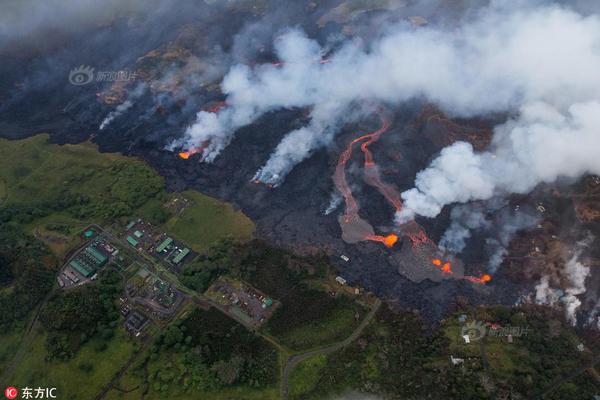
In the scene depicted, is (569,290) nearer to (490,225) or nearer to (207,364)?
(490,225)

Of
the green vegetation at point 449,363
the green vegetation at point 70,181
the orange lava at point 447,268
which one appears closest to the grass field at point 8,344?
the green vegetation at point 70,181

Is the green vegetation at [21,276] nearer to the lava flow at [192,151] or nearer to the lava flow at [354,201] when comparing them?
the lava flow at [192,151]

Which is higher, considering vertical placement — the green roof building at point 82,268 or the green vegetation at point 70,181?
the green vegetation at point 70,181

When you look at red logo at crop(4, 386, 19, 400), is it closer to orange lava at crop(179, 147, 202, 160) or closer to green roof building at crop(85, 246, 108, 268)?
green roof building at crop(85, 246, 108, 268)

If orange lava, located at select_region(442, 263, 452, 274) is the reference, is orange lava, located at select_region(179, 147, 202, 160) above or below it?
above

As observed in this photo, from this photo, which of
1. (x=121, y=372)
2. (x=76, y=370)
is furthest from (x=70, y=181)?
(x=121, y=372)

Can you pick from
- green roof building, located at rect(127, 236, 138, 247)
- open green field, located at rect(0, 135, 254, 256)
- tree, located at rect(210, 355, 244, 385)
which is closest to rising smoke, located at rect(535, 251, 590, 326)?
tree, located at rect(210, 355, 244, 385)
